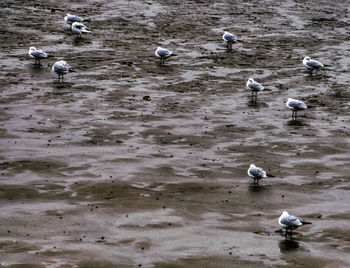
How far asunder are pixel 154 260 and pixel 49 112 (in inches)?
481

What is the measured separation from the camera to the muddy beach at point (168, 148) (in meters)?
15.0

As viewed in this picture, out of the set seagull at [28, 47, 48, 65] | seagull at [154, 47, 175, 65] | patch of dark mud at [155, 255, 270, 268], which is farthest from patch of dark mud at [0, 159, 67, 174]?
seagull at [154, 47, 175, 65]

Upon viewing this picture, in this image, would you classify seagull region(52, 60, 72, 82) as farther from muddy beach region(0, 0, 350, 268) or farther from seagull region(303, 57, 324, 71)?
seagull region(303, 57, 324, 71)

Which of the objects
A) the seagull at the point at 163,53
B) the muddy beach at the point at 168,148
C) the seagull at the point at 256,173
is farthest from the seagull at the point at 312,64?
the seagull at the point at 256,173

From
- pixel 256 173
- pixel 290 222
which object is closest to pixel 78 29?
pixel 256 173

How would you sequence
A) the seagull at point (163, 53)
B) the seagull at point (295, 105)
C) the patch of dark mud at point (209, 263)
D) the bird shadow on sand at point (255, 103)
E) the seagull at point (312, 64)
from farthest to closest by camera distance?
the seagull at point (163, 53)
the seagull at point (312, 64)
the bird shadow on sand at point (255, 103)
the seagull at point (295, 105)
the patch of dark mud at point (209, 263)

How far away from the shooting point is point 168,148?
21.8 meters

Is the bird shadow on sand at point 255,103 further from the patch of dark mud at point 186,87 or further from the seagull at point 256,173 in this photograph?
the seagull at point 256,173

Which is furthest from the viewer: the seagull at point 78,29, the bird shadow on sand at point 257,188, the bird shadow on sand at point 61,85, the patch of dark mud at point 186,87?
the seagull at point 78,29

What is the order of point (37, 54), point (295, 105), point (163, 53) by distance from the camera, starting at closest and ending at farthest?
point (295, 105) → point (37, 54) → point (163, 53)

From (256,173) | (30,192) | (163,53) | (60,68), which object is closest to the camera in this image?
(30,192)

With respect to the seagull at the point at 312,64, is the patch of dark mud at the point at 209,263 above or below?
above

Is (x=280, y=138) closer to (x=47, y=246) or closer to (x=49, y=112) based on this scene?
(x=49, y=112)

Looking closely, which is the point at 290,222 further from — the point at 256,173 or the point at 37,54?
the point at 37,54
